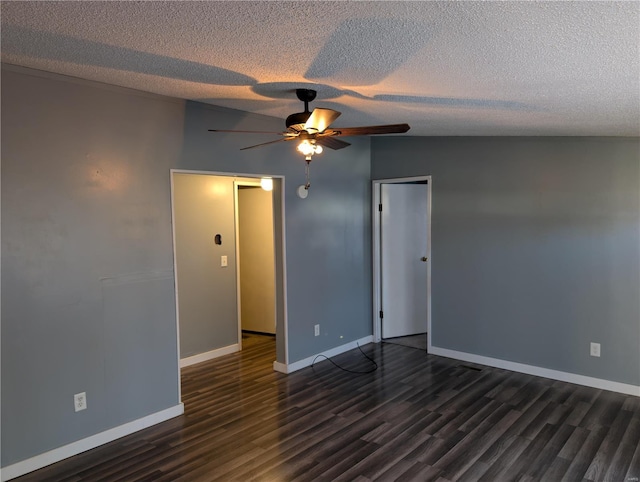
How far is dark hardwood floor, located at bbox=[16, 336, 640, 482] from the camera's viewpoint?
2.72m

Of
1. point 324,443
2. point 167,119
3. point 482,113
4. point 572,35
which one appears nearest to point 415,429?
point 324,443

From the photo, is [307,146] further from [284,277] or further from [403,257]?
[403,257]

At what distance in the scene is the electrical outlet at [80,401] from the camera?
2.93 meters

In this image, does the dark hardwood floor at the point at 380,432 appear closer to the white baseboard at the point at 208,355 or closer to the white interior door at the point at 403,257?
the white baseboard at the point at 208,355

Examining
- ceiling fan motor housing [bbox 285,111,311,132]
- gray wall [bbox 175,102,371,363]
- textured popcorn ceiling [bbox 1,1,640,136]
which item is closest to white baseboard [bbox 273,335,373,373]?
gray wall [bbox 175,102,371,363]

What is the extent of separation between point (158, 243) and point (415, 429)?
2389mm

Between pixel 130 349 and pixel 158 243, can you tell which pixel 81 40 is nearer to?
pixel 158 243

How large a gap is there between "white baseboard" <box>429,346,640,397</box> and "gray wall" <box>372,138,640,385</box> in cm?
5

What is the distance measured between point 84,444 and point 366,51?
3.05 metres

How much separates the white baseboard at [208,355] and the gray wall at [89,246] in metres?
1.24

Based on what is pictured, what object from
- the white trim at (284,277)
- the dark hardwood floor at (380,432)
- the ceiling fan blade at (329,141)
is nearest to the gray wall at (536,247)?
the dark hardwood floor at (380,432)

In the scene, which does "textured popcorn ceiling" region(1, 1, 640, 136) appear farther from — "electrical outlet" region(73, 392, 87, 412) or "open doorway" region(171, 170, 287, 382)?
Answer: "electrical outlet" region(73, 392, 87, 412)

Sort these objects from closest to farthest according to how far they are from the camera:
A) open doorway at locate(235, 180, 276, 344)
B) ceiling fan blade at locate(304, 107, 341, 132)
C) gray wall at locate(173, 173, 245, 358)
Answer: ceiling fan blade at locate(304, 107, 341, 132), gray wall at locate(173, 173, 245, 358), open doorway at locate(235, 180, 276, 344)

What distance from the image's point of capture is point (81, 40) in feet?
6.76
